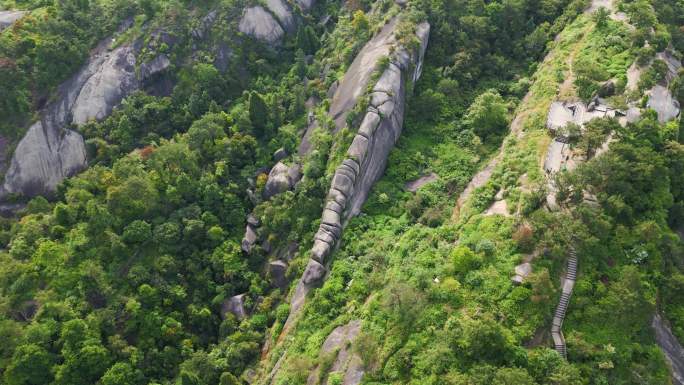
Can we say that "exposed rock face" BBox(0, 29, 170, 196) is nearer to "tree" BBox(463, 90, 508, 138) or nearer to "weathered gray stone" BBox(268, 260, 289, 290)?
"weathered gray stone" BBox(268, 260, 289, 290)

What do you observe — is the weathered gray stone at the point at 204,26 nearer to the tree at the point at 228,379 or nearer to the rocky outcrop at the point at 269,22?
the rocky outcrop at the point at 269,22

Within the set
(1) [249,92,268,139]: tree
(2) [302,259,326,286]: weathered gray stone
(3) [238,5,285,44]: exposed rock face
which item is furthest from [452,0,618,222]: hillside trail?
(3) [238,5,285,44]: exposed rock face

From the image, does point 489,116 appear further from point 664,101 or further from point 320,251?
point 320,251

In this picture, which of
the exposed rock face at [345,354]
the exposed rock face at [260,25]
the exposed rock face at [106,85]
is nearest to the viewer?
the exposed rock face at [345,354]

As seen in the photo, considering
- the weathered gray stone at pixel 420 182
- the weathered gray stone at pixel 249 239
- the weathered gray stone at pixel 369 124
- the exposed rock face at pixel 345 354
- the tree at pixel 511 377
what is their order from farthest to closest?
the weathered gray stone at pixel 249 239, the weathered gray stone at pixel 369 124, the weathered gray stone at pixel 420 182, the exposed rock face at pixel 345 354, the tree at pixel 511 377

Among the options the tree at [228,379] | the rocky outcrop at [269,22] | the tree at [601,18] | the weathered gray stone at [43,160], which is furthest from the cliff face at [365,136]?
the weathered gray stone at [43,160]

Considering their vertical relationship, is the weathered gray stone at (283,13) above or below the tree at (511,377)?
above

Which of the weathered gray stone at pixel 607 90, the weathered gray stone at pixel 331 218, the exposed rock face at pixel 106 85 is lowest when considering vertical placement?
the weathered gray stone at pixel 331 218

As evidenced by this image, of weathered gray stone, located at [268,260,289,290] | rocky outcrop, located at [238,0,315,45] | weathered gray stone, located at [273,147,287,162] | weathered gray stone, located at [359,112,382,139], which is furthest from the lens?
rocky outcrop, located at [238,0,315,45]
